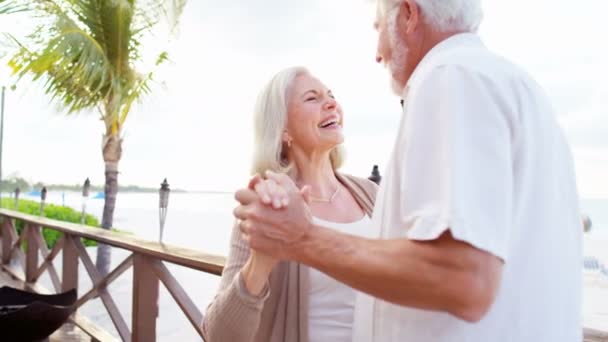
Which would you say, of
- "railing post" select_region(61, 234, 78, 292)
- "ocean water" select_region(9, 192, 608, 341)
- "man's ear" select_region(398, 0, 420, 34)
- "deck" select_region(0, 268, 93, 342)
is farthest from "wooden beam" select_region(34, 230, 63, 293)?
"man's ear" select_region(398, 0, 420, 34)

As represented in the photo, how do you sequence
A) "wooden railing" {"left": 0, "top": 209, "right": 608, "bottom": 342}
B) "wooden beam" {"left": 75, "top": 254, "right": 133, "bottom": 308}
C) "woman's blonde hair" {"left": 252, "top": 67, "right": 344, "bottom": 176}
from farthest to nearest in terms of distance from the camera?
"wooden beam" {"left": 75, "top": 254, "right": 133, "bottom": 308} → "wooden railing" {"left": 0, "top": 209, "right": 608, "bottom": 342} → "woman's blonde hair" {"left": 252, "top": 67, "right": 344, "bottom": 176}

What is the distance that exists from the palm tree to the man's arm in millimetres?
6563

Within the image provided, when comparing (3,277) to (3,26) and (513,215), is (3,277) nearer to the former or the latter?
(3,26)

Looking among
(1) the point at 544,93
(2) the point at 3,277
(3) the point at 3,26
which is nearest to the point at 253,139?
(1) the point at 544,93

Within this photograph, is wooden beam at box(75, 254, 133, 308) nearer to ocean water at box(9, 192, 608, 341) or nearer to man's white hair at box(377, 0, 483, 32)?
ocean water at box(9, 192, 608, 341)

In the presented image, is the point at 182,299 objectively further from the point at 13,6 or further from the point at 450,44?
the point at 13,6

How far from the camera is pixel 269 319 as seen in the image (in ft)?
4.02

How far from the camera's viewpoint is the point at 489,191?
575mm

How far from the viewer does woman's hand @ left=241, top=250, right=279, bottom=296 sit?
40.1 inches

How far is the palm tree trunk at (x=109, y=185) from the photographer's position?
7.91m

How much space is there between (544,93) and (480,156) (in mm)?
231

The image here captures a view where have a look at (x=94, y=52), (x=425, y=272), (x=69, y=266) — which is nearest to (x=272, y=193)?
(x=425, y=272)

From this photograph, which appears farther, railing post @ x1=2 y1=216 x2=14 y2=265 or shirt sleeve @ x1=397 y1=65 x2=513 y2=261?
railing post @ x1=2 y1=216 x2=14 y2=265

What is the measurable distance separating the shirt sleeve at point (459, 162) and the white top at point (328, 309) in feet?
2.11
